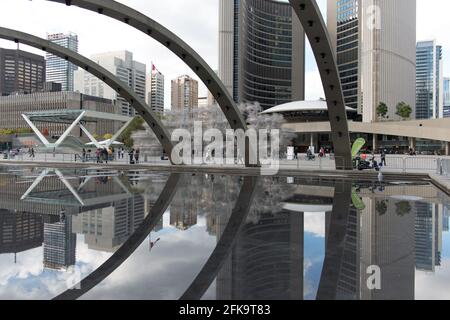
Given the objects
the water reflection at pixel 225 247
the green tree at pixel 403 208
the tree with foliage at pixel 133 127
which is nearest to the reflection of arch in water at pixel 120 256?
the water reflection at pixel 225 247

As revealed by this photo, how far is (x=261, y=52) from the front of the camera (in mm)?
120562

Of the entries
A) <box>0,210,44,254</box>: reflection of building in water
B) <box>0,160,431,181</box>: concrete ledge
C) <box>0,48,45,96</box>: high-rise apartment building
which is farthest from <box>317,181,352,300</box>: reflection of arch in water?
<box>0,48,45,96</box>: high-rise apartment building

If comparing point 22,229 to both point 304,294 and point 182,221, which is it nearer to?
point 182,221

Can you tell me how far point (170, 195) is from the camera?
1348cm

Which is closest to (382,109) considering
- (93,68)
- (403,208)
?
(93,68)

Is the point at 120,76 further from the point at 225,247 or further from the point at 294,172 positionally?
the point at 225,247

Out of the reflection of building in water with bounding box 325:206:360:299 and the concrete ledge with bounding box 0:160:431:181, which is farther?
the concrete ledge with bounding box 0:160:431:181

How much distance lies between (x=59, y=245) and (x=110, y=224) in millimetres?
1857

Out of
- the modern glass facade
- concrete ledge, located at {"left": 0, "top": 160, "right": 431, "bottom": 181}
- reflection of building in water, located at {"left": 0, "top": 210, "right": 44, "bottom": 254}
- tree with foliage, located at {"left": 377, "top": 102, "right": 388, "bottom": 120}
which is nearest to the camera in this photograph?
reflection of building in water, located at {"left": 0, "top": 210, "right": 44, "bottom": 254}

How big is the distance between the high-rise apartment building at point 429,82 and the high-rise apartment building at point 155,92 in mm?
105921

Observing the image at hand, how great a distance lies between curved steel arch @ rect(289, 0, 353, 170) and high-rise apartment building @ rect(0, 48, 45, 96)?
143m

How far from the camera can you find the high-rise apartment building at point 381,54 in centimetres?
8800

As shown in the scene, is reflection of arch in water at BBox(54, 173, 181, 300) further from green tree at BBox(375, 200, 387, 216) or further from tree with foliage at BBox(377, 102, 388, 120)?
tree with foliage at BBox(377, 102, 388, 120)

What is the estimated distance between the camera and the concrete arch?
56.0 feet
